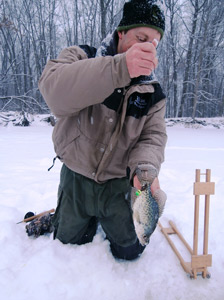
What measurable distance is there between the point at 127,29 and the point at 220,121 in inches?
608

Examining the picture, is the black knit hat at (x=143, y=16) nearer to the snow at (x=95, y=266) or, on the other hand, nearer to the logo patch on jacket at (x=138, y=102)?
the logo patch on jacket at (x=138, y=102)

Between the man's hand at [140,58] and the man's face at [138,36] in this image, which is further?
the man's face at [138,36]

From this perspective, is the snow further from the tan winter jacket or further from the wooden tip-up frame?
the tan winter jacket

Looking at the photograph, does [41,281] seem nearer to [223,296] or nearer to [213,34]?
[223,296]

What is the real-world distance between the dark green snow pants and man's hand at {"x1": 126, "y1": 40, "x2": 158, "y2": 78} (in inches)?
45.3

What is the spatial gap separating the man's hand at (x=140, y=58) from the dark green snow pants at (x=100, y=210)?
1.15 metres

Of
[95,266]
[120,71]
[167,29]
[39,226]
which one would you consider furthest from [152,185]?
[167,29]

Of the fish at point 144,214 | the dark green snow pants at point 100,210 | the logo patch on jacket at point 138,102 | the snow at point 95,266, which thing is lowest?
the snow at point 95,266

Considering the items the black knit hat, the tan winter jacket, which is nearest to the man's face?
the black knit hat

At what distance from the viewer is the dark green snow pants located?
2.04 m

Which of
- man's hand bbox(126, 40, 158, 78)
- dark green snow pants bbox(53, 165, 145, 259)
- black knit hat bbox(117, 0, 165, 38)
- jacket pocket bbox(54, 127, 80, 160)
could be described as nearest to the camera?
man's hand bbox(126, 40, 158, 78)

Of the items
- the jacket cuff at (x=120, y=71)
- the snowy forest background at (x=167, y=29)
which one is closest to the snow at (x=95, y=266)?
the jacket cuff at (x=120, y=71)

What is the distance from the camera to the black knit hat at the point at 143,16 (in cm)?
146

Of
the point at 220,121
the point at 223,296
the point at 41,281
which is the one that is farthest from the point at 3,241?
the point at 220,121
